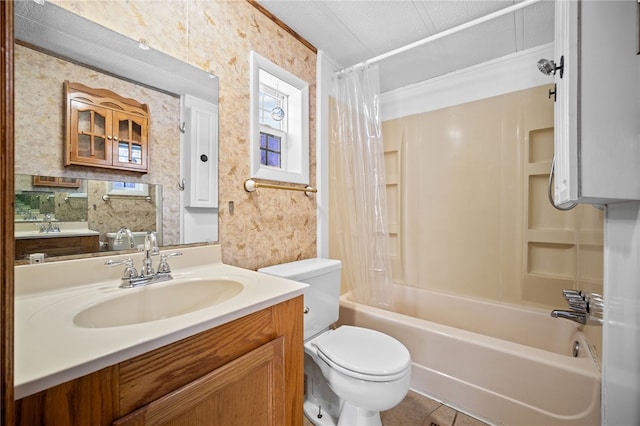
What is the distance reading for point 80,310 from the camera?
2.40 feet

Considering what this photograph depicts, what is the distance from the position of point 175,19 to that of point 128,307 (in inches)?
45.7

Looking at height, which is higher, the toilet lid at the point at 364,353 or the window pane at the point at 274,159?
the window pane at the point at 274,159

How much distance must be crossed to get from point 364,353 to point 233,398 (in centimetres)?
68

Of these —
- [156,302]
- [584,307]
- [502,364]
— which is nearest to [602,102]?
[584,307]

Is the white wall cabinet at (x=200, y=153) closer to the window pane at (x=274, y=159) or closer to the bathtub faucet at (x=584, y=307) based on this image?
the window pane at (x=274, y=159)

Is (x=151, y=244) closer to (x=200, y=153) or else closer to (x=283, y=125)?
(x=200, y=153)

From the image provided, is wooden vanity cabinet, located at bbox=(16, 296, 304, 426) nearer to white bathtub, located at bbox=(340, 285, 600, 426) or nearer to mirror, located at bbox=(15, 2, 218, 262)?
mirror, located at bbox=(15, 2, 218, 262)

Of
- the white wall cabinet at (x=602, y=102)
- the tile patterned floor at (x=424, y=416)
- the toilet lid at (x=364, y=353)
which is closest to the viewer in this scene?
the white wall cabinet at (x=602, y=102)

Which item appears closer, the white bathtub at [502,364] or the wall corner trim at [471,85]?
the white bathtub at [502,364]

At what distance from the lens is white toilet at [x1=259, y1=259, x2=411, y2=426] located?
3.59 feet

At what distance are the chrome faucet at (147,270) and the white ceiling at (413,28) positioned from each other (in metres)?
1.37

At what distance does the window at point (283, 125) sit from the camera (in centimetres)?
163

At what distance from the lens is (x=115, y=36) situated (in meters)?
0.99

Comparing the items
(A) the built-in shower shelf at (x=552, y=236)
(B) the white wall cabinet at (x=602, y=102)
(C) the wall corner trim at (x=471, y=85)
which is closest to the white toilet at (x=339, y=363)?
(B) the white wall cabinet at (x=602, y=102)
